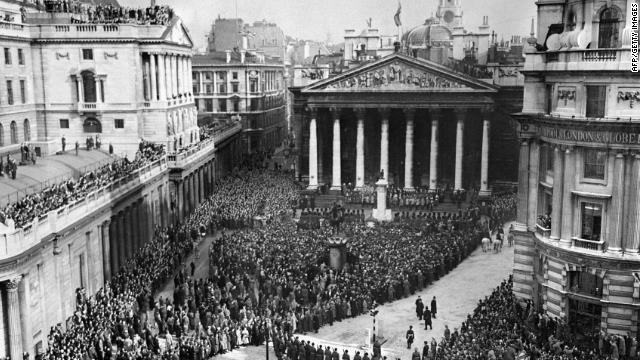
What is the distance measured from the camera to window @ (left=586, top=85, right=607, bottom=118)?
31578mm

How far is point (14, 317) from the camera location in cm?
2923

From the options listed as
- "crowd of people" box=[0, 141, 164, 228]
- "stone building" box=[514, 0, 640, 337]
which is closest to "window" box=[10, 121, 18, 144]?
"crowd of people" box=[0, 141, 164, 228]

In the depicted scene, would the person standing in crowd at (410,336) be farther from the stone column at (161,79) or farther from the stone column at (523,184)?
the stone column at (161,79)

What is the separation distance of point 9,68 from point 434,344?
40.5 m

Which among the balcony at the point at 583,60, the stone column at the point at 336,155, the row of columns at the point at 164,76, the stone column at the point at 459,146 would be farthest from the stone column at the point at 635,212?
the stone column at the point at 336,155

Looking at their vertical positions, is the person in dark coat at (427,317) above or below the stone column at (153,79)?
below

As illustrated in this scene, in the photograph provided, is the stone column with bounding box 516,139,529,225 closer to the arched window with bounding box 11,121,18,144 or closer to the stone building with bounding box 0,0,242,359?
the stone building with bounding box 0,0,242,359

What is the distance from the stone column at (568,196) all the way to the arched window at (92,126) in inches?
1641

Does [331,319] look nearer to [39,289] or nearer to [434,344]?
[434,344]

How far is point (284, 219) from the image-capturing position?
61.0m

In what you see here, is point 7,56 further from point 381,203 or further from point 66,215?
point 381,203

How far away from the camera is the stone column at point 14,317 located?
29031 mm

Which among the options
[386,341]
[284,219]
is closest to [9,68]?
[284,219]

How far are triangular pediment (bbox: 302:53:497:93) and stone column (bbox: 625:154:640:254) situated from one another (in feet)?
130
